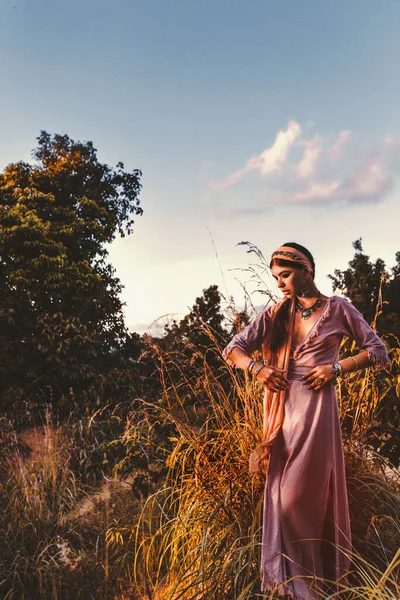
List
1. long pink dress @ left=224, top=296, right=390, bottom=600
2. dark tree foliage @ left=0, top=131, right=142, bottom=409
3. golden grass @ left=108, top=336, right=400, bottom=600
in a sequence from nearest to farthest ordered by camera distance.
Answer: long pink dress @ left=224, top=296, right=390, bottom=600 < golden grass @ left=108, top=336, right=400, bottom=600 < dark tree foliage @ left=0, top=131, right=142, bottom=409

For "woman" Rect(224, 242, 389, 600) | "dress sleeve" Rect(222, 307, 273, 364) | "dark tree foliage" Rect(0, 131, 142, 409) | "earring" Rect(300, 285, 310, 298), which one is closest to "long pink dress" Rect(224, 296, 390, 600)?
"woman" Rect(224, 242, 389, 600)

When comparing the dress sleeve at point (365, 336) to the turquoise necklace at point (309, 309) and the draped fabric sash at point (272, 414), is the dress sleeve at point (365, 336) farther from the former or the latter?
the draped fabric sash at point (272, 414)

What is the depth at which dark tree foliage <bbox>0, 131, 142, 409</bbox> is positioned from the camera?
1002 cm

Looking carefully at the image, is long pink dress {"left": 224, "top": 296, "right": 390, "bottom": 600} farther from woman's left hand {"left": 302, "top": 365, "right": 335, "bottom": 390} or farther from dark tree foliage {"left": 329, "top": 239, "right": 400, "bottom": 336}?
dark tree foliage {"left": 329, "top": 239, "right": 400, "bottom": 336}

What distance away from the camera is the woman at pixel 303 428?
2.61 meters

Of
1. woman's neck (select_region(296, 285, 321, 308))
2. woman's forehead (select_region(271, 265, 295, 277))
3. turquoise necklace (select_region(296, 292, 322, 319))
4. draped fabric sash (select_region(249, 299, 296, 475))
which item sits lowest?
draped fabric sash (select_region(249, 299, 296, 475))

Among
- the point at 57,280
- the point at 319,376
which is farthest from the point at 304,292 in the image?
the point at 57,280

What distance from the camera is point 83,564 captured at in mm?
3789

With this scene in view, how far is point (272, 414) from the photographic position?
9.02 ft

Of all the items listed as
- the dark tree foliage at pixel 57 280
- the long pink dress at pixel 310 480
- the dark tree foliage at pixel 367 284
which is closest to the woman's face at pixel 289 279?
the long pink dress at pixel 310 480

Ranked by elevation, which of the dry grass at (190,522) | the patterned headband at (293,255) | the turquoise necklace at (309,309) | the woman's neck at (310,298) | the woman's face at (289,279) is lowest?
the dry grass at (190,522)

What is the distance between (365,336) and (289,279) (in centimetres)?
45

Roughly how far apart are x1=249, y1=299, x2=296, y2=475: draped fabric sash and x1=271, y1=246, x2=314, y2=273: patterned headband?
0.22 meters

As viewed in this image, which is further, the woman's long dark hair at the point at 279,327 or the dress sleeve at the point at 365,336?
the woman's long dark hair at the point at 279,327
